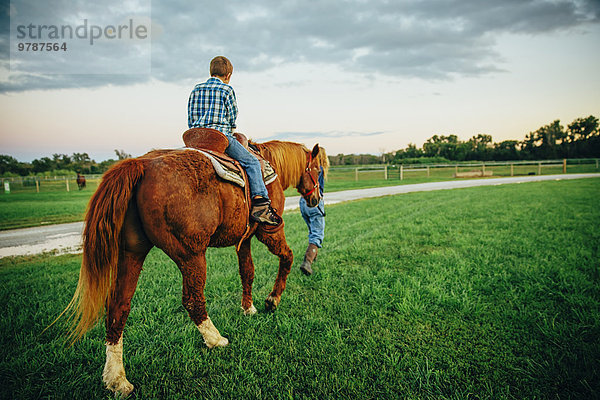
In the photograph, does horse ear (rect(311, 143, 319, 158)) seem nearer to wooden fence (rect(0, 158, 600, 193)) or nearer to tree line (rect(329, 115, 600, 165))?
wooden fence (rect(0, 158, 600, 193))

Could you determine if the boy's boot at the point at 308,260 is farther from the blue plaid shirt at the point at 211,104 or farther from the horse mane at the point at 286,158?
the blue plaid shirt at the point at 211,104

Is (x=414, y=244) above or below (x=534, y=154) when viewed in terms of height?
below

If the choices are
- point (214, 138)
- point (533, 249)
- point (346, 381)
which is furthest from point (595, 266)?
point (214, 138)

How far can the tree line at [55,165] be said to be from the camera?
4808 centimetres

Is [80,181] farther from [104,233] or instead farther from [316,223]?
[104,233]

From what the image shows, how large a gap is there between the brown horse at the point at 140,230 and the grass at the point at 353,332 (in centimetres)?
40

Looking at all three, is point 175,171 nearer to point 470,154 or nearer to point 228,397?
point 228,397

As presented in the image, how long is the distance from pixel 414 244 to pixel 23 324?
646cm

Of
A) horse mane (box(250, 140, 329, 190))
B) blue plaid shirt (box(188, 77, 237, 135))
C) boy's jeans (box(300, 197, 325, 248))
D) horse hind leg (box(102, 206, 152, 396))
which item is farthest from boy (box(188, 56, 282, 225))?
boy's jeans (box(300, 197, 325, 248))

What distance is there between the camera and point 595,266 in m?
4.58

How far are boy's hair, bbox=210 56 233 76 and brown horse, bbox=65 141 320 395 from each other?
42.9 inches

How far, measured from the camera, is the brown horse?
224 centimetres

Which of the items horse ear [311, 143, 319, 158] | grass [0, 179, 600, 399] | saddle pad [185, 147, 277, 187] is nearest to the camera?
grass [0, 179, 600, 399]

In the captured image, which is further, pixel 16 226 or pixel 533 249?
pixel 16 226
